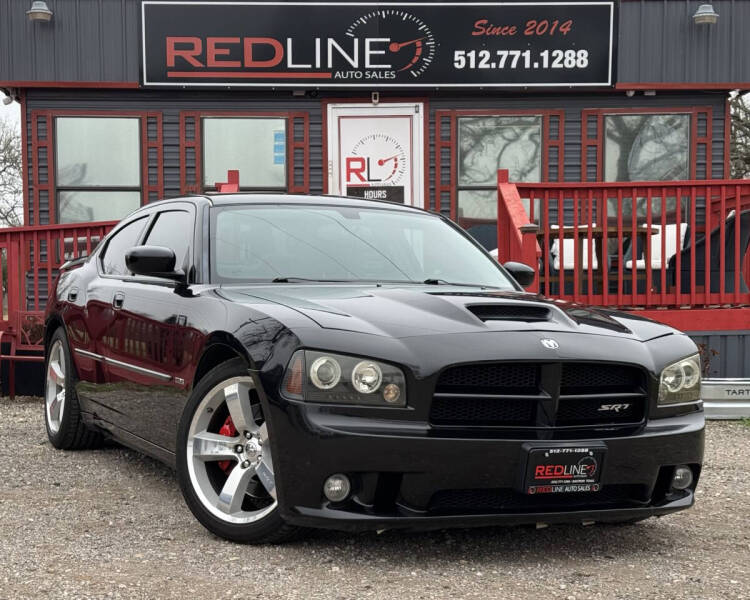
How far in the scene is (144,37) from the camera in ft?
42.7

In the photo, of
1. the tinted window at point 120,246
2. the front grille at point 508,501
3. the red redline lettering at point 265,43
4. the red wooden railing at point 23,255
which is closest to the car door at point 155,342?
the tinted window at point 120,246

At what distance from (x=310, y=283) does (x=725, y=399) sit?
447 centimetres

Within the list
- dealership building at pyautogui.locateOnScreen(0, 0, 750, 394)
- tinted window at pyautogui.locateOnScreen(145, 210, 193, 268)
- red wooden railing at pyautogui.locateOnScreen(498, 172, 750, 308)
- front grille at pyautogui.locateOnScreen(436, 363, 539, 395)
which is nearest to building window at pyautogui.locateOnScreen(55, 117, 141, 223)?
dealership building at pyautogui.locateOnScreen(0, 0, 750, 394)

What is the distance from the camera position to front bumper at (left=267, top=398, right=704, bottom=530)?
11.4ft

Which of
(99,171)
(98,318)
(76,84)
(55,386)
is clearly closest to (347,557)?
(98,318)

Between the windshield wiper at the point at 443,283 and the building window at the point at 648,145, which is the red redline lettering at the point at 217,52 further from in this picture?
the windshield wiper at the point at 443,283

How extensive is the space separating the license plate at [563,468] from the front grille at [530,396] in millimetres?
104

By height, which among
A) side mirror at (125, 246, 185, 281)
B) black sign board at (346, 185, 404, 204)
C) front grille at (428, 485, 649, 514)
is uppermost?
black sign board at (346, 185, 404, 204)

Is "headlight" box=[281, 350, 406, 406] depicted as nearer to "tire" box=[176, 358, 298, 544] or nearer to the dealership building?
"tire" box=[176, 358, 298, 544]

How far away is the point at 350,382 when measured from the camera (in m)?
3.54

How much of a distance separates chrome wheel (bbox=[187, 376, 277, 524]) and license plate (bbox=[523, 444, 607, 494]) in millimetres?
923

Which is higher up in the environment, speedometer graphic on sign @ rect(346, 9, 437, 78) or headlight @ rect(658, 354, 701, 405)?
speedometer graphic on sign @ rect(346, 9, 437, 78)

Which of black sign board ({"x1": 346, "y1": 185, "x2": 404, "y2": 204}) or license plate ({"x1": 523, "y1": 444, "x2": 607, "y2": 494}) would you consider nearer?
license plate ({"x1": 523, "y1": 444, "x2": 607, "y2": 494})

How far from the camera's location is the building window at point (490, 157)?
13.5m
